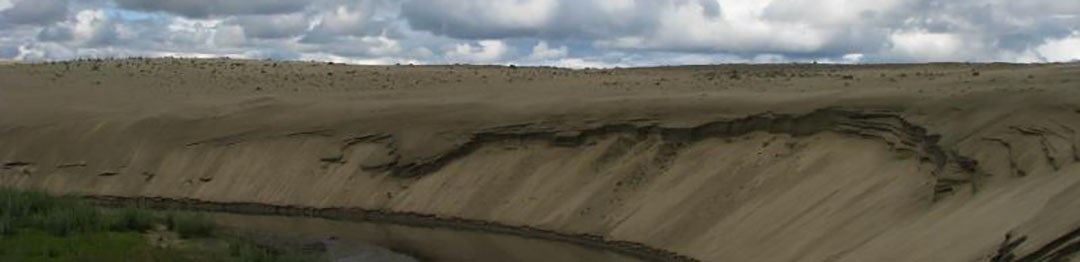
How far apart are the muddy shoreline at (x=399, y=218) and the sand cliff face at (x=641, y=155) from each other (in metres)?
0.26

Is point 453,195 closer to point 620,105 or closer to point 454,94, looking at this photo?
point 620,105

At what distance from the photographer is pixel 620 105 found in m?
38.9

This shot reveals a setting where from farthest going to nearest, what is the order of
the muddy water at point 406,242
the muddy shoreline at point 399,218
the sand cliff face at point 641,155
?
1. the muddy shoreline at point 399,218
2. the muddy water at point 406,242
3. the sand cliff face at point 641,155

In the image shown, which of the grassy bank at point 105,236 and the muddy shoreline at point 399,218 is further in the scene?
the muddy shoreline at point 399,218

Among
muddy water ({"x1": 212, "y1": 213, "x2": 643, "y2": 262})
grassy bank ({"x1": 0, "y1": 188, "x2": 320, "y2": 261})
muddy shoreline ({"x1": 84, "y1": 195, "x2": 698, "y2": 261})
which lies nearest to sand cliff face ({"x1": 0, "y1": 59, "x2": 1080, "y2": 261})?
muddy shoreline ({"x1": 84, "y1": 195, "x2": 698, "y2": 261})

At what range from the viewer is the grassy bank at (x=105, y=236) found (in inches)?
989

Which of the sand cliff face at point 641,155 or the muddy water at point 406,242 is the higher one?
the sand cliff face at point 641,155

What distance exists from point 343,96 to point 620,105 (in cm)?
1690

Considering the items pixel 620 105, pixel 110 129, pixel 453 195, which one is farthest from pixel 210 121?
pixel 620 105

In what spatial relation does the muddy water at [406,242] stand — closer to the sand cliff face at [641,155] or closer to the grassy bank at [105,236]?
the sand cliff face at [641,155]

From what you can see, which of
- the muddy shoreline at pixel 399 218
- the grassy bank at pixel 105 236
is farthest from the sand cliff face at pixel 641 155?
the grassy bank at pixel 105 236

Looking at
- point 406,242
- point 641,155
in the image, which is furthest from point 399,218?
point 641,155

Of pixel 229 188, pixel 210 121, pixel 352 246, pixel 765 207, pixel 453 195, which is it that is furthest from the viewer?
pixel 210 121

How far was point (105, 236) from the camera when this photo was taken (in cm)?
2781
